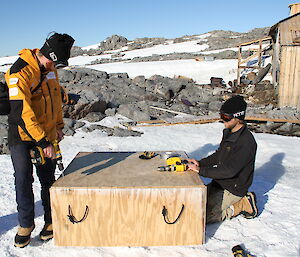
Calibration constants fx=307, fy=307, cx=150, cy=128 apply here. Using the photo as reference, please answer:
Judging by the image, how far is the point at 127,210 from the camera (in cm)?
298

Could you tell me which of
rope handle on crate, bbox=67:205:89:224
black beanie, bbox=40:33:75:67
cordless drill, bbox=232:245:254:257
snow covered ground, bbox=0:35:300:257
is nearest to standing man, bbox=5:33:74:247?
black beanie, bbox=40:33:75:67

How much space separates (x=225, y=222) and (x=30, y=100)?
2.55m

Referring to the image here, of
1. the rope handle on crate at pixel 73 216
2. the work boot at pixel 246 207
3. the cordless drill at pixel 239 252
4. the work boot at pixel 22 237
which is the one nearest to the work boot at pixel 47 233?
the work boot at pixel 22 237

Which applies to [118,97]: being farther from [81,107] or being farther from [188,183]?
[188,183]

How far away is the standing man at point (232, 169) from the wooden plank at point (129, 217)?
0.48 m

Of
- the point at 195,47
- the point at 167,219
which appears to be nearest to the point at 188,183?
the point at 167,219

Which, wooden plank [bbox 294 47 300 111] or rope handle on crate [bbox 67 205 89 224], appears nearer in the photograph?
rope handle on crate [bbox 67 205 89 224]

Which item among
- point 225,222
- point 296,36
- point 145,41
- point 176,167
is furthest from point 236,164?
point 145,41

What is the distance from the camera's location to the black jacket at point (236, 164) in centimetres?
327

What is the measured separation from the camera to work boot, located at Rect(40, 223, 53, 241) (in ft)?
10.6

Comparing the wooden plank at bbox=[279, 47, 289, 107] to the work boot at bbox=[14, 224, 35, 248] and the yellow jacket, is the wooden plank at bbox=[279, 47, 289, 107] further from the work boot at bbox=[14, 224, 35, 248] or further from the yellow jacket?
the work boot at bbox=[14, 224, 35, 248]

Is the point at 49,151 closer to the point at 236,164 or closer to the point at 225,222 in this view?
the point at 236,164

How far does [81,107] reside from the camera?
32.7 feet

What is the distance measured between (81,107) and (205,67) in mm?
14291
